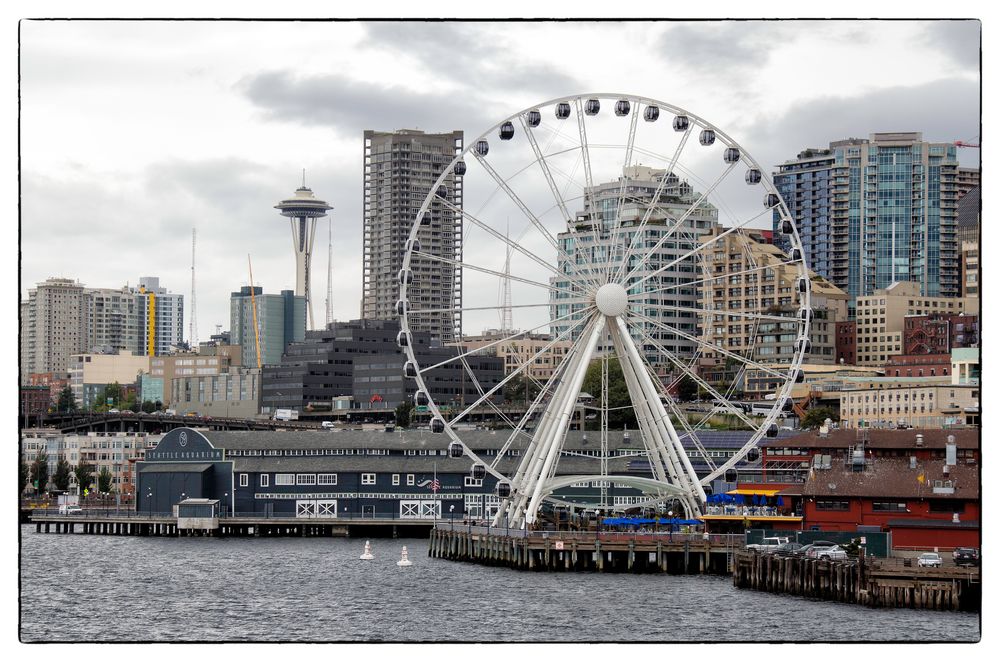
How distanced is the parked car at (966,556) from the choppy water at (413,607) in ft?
14.5

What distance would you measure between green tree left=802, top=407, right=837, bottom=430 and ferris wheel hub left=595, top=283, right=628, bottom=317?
204 feet

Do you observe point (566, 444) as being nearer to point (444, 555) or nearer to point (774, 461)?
point (774, 461)

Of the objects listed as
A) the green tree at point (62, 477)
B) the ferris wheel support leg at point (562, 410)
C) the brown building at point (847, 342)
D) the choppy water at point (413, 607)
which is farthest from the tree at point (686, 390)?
the ferris wheel support leg at point (562, 410)

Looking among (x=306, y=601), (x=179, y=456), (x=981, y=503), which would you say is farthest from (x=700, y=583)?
(x=179, y=456)

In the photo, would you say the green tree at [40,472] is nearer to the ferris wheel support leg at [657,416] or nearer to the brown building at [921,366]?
the brown building at [921,366]

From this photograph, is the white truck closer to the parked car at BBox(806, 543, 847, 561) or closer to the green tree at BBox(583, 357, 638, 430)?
the parked car at BBox(806, 543, 847, 561)

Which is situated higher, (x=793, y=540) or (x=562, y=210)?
(x=562, y=210)

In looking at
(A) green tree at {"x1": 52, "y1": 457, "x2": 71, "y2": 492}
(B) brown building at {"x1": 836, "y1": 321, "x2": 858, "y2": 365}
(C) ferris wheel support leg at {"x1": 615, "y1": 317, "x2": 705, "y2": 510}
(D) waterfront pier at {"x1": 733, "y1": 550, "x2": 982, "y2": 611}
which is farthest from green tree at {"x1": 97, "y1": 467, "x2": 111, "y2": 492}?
(D) waterfront pier at {"x1": 733, "y1": 550, "x2": 982, "y2": 611}

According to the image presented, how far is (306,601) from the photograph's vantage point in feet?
253

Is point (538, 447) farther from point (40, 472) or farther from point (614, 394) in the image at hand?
point (40, 472)

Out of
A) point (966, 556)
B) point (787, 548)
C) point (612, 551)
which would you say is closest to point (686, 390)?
point (612, 551)

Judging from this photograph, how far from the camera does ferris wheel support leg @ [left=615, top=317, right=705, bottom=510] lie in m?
90.4

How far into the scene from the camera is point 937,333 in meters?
184

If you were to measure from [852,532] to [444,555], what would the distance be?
75.0 ft
